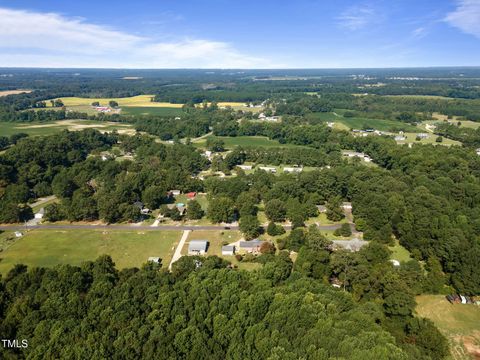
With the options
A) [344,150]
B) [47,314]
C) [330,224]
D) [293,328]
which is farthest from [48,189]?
[344,150]

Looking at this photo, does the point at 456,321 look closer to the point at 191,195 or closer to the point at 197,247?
the point at 197,247

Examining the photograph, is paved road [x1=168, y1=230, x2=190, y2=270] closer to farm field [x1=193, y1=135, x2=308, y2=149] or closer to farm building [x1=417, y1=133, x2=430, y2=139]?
farm field [x1=193, y1=135, x2=308, y2=149]

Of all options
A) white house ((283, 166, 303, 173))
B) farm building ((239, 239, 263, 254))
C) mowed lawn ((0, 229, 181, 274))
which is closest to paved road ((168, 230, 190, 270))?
mowed lawn ((0, 229, 181, 274))

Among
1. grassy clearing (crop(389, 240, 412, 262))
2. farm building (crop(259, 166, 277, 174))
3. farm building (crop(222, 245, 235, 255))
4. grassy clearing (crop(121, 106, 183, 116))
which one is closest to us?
grassy clearing (crop(389, 240, 412, 262))

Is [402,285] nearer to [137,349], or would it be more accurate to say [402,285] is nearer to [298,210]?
[298,210]

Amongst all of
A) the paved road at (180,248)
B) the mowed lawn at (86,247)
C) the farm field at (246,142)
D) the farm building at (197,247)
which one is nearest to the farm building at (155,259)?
the mowed lawn at (86,247)

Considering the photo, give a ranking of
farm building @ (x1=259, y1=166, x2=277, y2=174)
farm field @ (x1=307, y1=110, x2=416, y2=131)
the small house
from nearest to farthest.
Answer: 1. the small house
2. farm building @ (x1=259, y1=166, x2=277, y2=174)
3. farm field @ (x1=307, y1=110, x2=416, y2=131)

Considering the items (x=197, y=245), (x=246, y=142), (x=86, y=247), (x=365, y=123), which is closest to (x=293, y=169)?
(x=246, y=142)
